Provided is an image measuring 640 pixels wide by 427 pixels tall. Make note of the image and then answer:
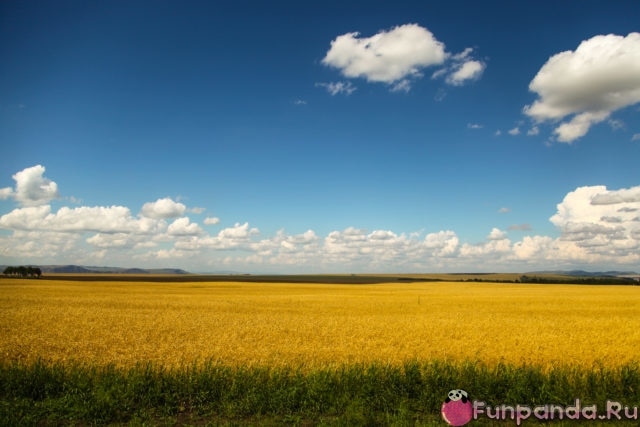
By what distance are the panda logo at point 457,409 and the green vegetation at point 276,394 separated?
603 mm

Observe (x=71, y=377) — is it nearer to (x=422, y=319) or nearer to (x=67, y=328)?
(x=67, y=328)

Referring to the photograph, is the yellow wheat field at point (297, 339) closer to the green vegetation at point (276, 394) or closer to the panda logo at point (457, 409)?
the green vegetation at point (276, 394)

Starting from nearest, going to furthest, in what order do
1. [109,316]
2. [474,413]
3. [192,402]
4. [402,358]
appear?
[474,413] < [192,402] < [402,358] < [109,316]

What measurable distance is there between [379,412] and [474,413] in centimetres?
192

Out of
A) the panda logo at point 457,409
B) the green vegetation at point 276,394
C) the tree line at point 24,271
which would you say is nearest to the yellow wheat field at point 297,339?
the green vegetation at point 276,394

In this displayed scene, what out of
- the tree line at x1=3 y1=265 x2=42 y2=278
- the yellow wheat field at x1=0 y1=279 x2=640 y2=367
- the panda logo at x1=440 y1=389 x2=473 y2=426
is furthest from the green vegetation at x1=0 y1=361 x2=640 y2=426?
the tree line at x1=3 y1=265 x2=42 y2=278

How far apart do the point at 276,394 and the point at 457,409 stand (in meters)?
3.91

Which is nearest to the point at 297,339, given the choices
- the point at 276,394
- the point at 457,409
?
the point at 276,394

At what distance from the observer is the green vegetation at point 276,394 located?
27.5 feet

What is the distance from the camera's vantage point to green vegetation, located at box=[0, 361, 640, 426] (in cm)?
839

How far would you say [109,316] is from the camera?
30.7 m

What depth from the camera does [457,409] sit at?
24.1 ft

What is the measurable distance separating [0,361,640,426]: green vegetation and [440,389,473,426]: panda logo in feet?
1.98

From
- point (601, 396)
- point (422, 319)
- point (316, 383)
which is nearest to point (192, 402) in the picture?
point (316, 383)
